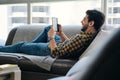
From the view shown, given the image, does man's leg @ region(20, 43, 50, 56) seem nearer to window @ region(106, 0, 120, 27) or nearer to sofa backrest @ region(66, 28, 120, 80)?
window @ region(106, 0, 120, 27)

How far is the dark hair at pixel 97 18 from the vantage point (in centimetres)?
238

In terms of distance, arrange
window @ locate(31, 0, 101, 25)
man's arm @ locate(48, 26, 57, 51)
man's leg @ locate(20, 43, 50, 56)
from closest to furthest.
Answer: man's arm @ locate(48, 26, 57, 51)
man's leg @ locate(20, 43, 50, 56)
window @ locate(31, 0, 101, 25)

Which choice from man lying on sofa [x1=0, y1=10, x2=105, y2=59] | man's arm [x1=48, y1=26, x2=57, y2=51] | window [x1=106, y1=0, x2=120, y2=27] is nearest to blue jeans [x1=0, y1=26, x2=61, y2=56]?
man lying on sofa [x1=0, y1=10, x2=105, y2=59]

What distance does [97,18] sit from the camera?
2395 millimetres

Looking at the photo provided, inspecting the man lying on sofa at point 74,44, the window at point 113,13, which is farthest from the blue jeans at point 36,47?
the window at point 113,13

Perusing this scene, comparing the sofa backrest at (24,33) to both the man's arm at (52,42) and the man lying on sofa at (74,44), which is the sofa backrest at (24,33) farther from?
the man's arm at (52,42)

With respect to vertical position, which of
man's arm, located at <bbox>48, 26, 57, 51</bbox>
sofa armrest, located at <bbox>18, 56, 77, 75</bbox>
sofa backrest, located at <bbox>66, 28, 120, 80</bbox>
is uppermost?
sofa backrest, located at <bbox>66, 28, 120, 80</bbox>

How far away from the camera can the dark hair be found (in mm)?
2383

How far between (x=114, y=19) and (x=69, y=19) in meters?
0.77

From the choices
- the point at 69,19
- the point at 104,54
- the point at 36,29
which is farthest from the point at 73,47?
the point at 104,54

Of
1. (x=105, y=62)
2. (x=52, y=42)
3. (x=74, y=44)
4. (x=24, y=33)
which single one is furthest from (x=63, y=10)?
(x=105, y=62)

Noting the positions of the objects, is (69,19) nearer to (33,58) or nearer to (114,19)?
(114,19)

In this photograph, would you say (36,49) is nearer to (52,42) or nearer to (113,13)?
(52,42)

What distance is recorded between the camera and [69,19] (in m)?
3.78
